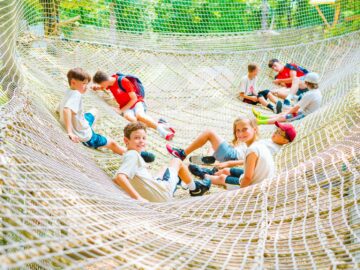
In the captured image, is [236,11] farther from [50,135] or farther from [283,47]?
[50,135]

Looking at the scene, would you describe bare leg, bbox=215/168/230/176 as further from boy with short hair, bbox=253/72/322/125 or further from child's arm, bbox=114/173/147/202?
boy with short hair, bbox=253/72/322/125

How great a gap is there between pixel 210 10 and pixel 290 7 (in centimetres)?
87

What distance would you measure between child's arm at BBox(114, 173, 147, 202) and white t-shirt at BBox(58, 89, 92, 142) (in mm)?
543

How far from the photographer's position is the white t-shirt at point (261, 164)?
6.91 feet

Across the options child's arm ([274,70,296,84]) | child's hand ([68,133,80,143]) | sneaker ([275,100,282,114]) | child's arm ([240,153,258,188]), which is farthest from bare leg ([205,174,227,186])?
child's arm ([274,70,296,84])

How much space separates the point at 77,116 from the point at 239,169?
84 centimetres

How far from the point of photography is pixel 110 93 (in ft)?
11.7

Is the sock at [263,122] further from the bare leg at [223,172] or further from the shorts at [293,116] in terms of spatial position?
the bare leg at [223,172]

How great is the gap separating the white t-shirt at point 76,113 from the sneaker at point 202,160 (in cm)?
62

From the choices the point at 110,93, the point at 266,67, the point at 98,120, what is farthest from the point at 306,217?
the point at 266,67

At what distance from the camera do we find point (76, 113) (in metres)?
2.46

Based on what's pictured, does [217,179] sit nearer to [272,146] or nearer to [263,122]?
[272,146]

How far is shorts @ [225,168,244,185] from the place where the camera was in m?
2.40

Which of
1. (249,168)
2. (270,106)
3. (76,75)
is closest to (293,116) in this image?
(270,106)
